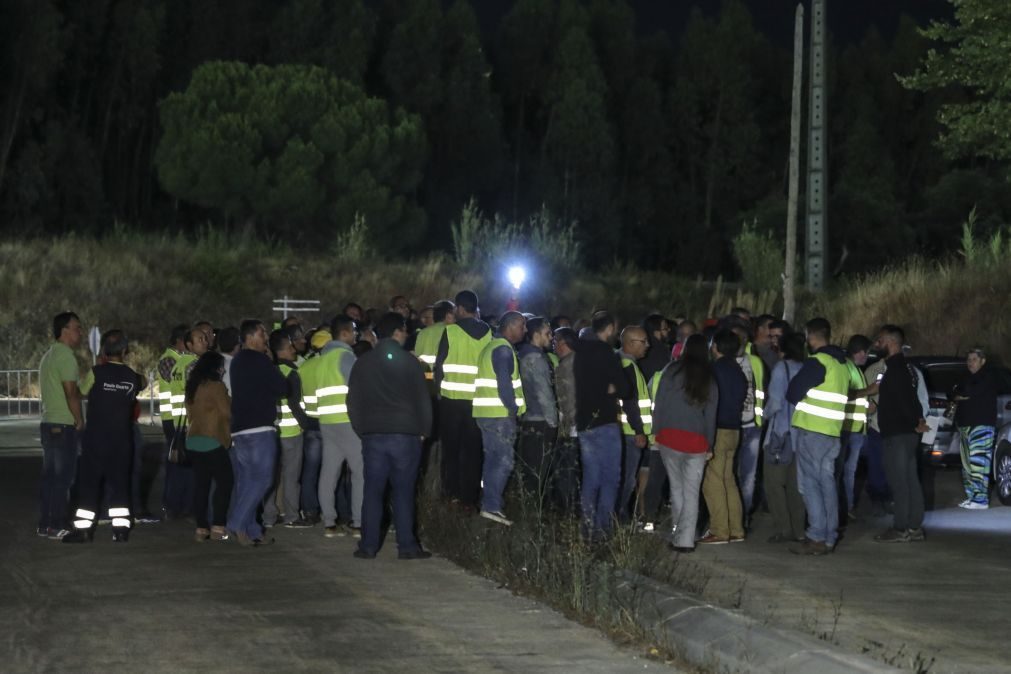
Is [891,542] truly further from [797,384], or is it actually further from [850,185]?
[850,185]

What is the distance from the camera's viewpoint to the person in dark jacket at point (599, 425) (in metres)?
16.1

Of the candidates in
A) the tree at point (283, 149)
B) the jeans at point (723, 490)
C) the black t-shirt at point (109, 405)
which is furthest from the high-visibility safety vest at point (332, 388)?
the tree at point (283, 149)

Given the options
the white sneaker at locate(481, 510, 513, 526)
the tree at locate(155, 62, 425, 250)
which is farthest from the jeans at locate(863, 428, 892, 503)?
the tree at locate(155, 62, 425, 250)

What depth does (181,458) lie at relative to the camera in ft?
57.6

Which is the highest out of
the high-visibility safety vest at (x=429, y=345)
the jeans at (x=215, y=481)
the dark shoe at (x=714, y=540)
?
the high-visibility safety vest at (x=429, y=345)

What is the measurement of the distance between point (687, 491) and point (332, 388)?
3.25 meters

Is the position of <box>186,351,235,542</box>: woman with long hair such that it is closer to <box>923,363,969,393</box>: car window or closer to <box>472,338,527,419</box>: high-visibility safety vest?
<box>472,338,527,419</box>: high-visibility safety vest

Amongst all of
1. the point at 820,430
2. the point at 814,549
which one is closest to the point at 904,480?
the point at 820,430

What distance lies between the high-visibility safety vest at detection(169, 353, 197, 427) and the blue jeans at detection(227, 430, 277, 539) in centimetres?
209

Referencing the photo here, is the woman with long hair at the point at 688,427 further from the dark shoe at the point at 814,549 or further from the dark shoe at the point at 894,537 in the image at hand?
the dark shoe at the point at 894,537

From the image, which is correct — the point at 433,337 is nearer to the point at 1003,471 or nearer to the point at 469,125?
the point at 1003,471

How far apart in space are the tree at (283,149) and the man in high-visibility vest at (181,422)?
1684 inches

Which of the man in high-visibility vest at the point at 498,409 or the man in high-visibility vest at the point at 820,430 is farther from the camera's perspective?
the man in high-visibility vest at the point at 498,409

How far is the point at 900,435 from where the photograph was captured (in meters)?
16.9
